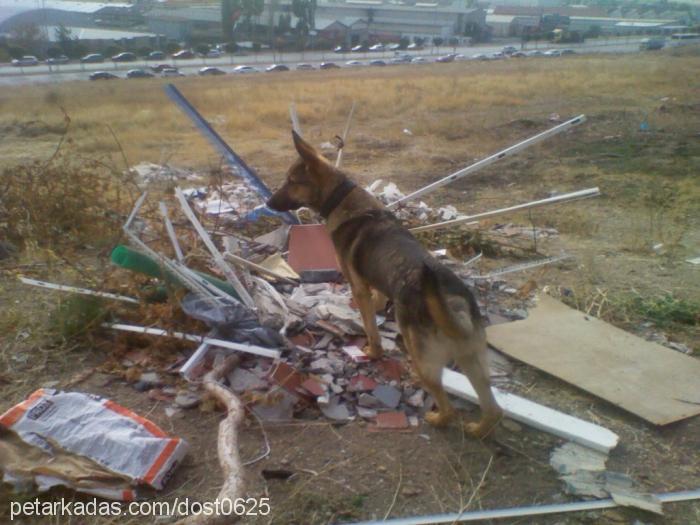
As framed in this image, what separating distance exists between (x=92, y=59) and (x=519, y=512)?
44.8 ft

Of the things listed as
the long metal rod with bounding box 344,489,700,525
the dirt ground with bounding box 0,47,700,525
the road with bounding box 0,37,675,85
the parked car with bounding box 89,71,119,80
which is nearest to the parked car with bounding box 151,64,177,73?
the road with bounding box 0,37,675,85

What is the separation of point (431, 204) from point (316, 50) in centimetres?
1412

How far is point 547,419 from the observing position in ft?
11.9

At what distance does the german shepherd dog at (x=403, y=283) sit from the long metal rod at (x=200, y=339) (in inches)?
30.6

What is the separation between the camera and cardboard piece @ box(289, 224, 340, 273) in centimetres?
551

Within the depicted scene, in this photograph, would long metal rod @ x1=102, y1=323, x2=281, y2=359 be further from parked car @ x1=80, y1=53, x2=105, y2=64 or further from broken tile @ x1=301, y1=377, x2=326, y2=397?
parked car @ x1=80, y1=53, x2=105, y2=64

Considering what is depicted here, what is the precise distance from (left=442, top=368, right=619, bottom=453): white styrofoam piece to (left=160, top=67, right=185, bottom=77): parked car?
48.6 feet

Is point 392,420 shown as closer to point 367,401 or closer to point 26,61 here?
point 367,401

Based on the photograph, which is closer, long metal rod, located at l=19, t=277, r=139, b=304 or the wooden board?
the wooden board

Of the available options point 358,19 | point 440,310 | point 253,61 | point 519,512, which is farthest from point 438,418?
point 358,19

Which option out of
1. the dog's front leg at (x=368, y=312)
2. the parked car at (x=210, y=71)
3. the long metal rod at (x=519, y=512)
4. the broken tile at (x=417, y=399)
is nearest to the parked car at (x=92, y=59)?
the parked car at (x=210, y=71)

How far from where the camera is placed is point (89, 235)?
6504 millimetres

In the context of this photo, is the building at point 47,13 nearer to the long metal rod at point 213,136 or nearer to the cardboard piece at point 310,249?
the long metal rod at point 213,136

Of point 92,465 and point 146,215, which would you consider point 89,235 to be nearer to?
point 146,215
